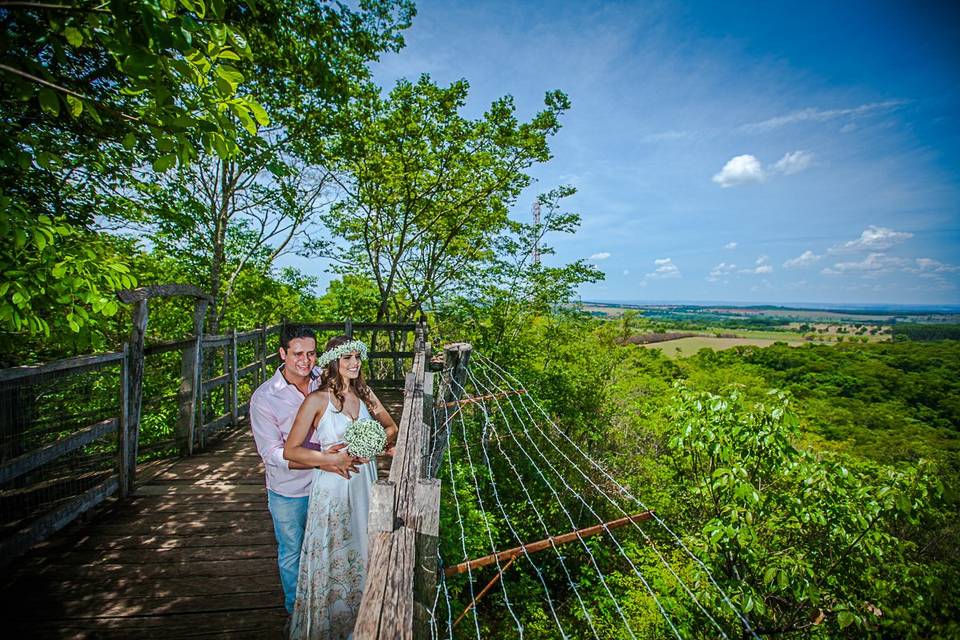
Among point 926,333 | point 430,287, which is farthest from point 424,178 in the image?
point 926,333

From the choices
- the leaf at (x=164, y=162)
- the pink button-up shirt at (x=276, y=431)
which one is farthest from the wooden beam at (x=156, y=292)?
the leaf at (x=164, y=162)

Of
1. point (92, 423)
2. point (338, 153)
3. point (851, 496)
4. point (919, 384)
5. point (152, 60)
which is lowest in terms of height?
point (919, 384)

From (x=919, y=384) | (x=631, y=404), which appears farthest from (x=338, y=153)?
(x=919, y=384)

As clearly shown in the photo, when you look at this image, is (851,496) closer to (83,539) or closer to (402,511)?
(402,511)

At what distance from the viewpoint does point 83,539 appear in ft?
10.2

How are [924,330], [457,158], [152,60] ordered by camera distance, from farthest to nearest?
[924,330], [457,158], [152,60]

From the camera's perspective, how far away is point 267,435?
2.29 metres

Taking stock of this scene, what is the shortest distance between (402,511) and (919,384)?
55539mm

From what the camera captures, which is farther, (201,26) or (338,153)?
(338,153)

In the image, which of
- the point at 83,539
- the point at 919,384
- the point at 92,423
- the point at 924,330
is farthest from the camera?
the point at 924,330

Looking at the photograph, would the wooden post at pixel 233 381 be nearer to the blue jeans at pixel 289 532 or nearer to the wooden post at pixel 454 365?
the wooden post at pixel 454 365

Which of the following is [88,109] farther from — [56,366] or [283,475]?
[56,366]

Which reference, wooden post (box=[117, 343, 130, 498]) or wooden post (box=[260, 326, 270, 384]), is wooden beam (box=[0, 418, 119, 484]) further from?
wooden post (box=[260, 326, 270, 384])

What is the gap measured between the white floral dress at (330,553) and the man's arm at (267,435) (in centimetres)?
24
